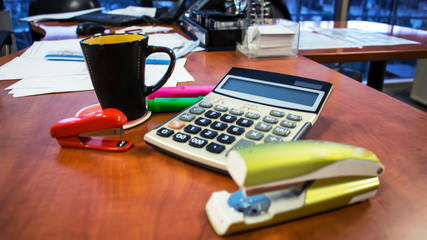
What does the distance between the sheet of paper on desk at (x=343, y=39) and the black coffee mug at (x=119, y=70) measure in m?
0.63

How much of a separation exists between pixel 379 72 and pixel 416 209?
3.63 ft

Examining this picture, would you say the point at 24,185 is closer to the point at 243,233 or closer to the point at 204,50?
the point at 243,233

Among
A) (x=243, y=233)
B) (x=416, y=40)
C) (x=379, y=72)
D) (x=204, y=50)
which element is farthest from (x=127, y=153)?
(x=379, y=72)

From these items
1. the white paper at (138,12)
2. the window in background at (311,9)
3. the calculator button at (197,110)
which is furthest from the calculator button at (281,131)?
the window in background at (311,9)

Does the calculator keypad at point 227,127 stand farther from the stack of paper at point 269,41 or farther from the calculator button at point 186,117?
the stack of paper at point 269,41

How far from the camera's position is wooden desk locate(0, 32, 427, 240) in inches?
10.2

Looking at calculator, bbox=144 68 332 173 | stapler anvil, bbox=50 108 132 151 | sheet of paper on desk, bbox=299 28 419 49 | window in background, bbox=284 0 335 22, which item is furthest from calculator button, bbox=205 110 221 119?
window in background, bbox=284 0 335 22

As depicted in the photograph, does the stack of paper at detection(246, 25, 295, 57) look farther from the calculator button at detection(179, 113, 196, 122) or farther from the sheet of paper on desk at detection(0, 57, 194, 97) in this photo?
the calculator button at detection(179, 113, 196, 122)

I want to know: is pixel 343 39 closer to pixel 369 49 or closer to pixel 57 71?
pixel 369 49

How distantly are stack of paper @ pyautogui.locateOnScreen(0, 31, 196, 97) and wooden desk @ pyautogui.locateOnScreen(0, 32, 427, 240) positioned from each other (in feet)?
0.46

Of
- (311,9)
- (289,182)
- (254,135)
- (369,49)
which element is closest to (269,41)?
(369,49)

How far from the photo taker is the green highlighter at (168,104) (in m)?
0.48

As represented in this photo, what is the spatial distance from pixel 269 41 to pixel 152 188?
0.60 metres

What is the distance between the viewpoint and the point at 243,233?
254 mm
